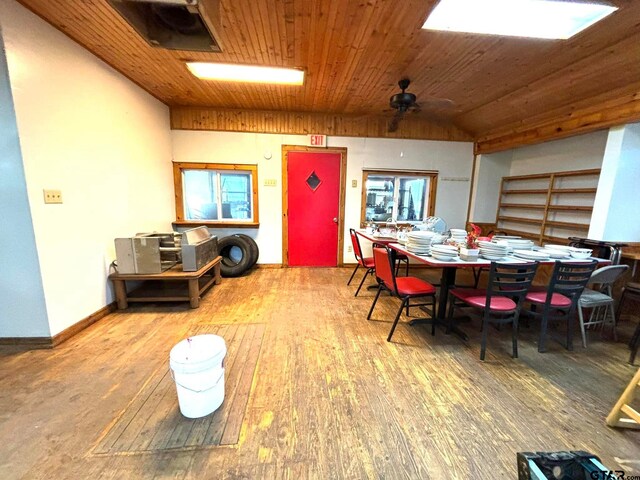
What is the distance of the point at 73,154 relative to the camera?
99.3 inches

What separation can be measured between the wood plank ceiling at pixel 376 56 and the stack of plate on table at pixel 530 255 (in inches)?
74.2

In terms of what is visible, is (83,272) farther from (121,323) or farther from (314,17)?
(314,17)

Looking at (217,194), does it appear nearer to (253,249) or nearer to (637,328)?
(253,249)

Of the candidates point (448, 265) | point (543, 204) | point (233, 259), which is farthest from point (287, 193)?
point (543, 204)

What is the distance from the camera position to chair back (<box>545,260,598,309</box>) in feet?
7.48

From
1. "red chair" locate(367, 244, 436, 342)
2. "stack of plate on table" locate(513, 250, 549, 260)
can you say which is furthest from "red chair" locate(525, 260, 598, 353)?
"red chair" locate(367, 244, 436, 342)

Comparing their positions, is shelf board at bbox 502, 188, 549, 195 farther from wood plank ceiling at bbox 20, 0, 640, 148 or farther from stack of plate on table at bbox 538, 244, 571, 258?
stack of plate on table at bbox 538, 244, 571, 258

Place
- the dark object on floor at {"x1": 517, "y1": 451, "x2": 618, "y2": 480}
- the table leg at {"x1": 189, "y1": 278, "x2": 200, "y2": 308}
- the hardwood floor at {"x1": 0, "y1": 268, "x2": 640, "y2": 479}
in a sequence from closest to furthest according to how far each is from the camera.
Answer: the dark object on floor at {"x1": 517, "y1": 451, "x2": 618, "y2": 480}
the hardwood floor at {"x1": 0, "y1": 268, "x2": 640, "y2": 479}
the table leg at {"x1": 189, "y1": 278, "x2": 200, "y2": 308}

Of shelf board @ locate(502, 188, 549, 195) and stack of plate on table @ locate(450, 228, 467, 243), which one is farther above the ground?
shelf board @ locate(502, 188, 549, 195)

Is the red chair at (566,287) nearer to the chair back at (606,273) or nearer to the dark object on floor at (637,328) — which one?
the chair back at (606,273)

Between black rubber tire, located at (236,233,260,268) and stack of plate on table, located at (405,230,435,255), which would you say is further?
black rubber tire, located at (236,233,260,268)

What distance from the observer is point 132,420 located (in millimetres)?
1585

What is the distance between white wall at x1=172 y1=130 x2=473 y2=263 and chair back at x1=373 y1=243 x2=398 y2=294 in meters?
2.46

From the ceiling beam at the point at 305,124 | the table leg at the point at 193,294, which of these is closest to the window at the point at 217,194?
the ceiling beam at the point at 305,124
